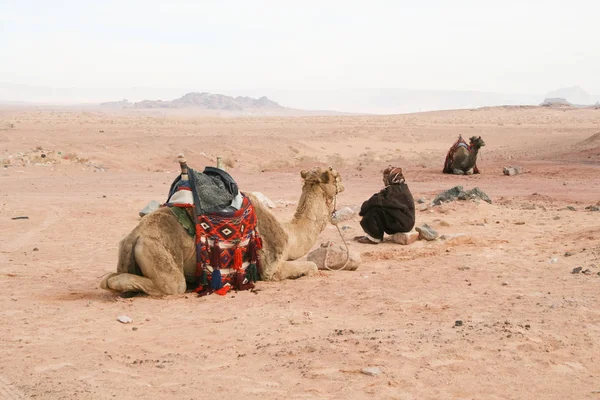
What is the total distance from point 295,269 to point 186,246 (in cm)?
154

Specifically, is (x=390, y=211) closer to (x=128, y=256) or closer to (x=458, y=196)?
(x=458, y=196)

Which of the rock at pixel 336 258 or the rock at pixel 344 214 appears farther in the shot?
the rock at pixel 344 214

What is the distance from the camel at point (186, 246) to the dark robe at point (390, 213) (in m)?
3.01

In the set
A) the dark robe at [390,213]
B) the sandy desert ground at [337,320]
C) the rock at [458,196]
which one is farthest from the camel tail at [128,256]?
the rock at [458,196]

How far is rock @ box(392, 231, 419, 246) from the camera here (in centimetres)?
1223

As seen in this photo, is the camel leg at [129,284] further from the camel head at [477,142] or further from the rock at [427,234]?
the camel head at [477,142]

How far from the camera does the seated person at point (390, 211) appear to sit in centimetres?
1219

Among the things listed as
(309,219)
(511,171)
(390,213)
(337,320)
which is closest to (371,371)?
(337,320)

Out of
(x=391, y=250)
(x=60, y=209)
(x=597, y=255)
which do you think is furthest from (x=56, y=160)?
(x=597, y=255)

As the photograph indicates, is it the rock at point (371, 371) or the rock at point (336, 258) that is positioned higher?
the rock at point (371, 371)

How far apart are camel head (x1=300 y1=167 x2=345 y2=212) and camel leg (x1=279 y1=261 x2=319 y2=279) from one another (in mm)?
809

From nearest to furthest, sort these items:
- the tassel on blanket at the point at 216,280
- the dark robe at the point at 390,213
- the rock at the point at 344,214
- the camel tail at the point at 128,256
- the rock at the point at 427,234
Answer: the camel tail at the point at 128,256, the tassel on blanket at the point at 216,280, the dark robe at the point at 390,213, the rock at the point at 427,234, the rock at the point at 344,214

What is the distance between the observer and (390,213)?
12211 mm

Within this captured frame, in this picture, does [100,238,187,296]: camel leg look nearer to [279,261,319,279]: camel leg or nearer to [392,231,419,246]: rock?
[279,261,319,279]: camel leg
